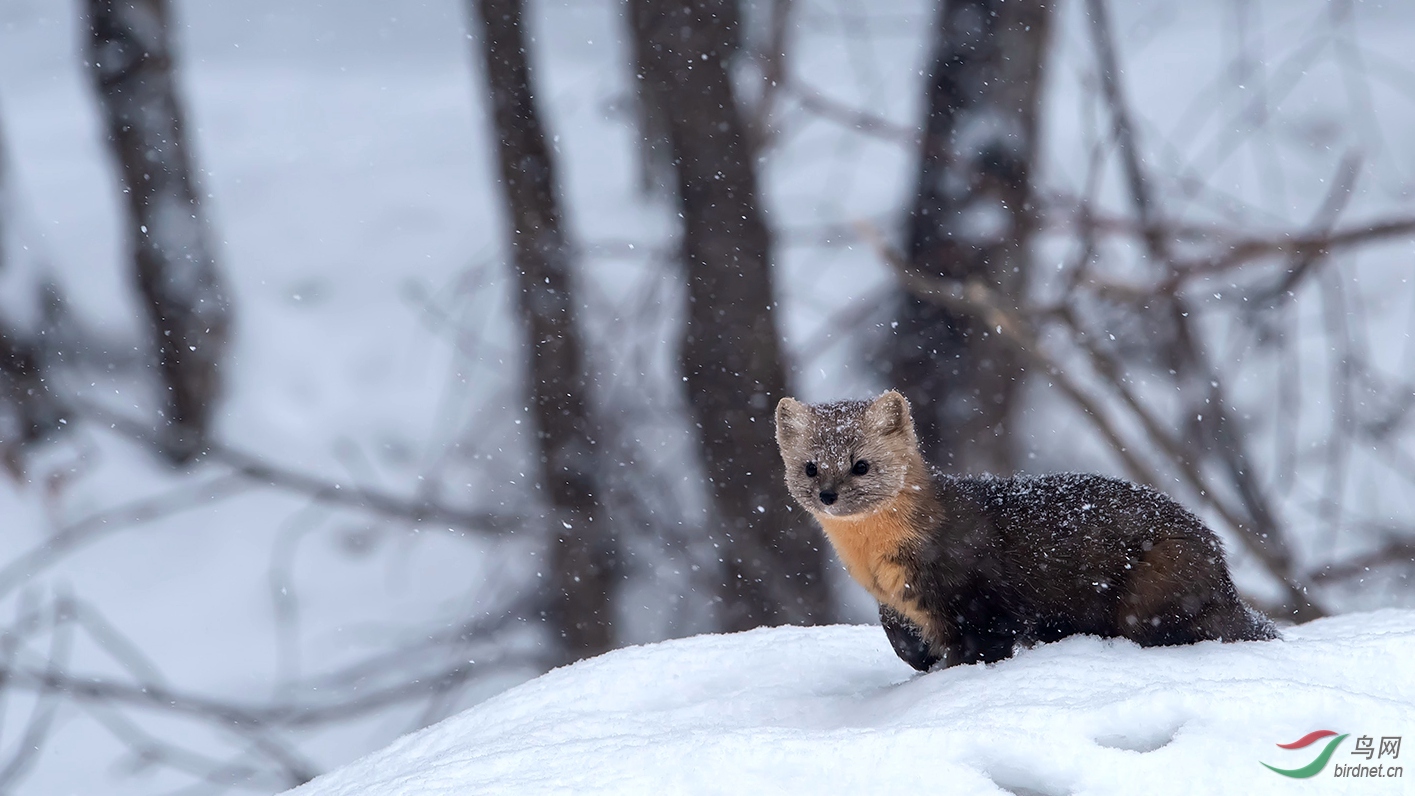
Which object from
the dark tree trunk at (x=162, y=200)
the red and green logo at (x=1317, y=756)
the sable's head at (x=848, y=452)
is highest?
the dark tree trunk at (x=162, y=200)

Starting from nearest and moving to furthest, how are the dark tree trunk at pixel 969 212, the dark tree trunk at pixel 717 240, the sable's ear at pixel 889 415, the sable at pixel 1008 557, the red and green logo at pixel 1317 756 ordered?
the red and green logo at pixel 1317 756 < the sable at pixel 1008 557 < the sable's ear at pixel 889 415 < the dark tree trunk at pixel 717 240 < the dark tree trunk at pixel 969 212

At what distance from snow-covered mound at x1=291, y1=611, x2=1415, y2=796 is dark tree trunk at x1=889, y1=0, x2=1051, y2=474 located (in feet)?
12.4

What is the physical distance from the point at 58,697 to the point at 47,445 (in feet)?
9.22

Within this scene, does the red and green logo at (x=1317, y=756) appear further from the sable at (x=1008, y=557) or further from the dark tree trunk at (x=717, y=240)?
the dark tree trunk at (x=717, y=240)

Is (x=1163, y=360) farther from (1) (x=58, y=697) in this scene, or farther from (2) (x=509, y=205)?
(1) (x=58, y=697)

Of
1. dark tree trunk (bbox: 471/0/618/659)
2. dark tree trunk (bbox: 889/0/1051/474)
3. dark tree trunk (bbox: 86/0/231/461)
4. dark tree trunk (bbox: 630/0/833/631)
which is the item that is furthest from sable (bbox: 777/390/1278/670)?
dark tree trunk (bbox: 86/0/231/461)

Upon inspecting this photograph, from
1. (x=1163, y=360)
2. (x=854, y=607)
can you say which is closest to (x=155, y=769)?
(x=854, y=607)

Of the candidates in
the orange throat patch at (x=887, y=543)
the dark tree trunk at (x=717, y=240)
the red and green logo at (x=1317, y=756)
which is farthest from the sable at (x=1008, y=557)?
the dark tree trunk at (x=717, y=240)

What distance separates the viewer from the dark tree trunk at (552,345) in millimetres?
7406

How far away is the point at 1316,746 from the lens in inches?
94.7

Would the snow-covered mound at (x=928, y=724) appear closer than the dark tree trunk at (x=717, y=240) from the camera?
Yes

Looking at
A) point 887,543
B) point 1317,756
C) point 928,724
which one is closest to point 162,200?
point 887,543

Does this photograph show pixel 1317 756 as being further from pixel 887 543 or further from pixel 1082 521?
pixel 887 543

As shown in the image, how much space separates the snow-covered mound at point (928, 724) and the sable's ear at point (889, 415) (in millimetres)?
647
